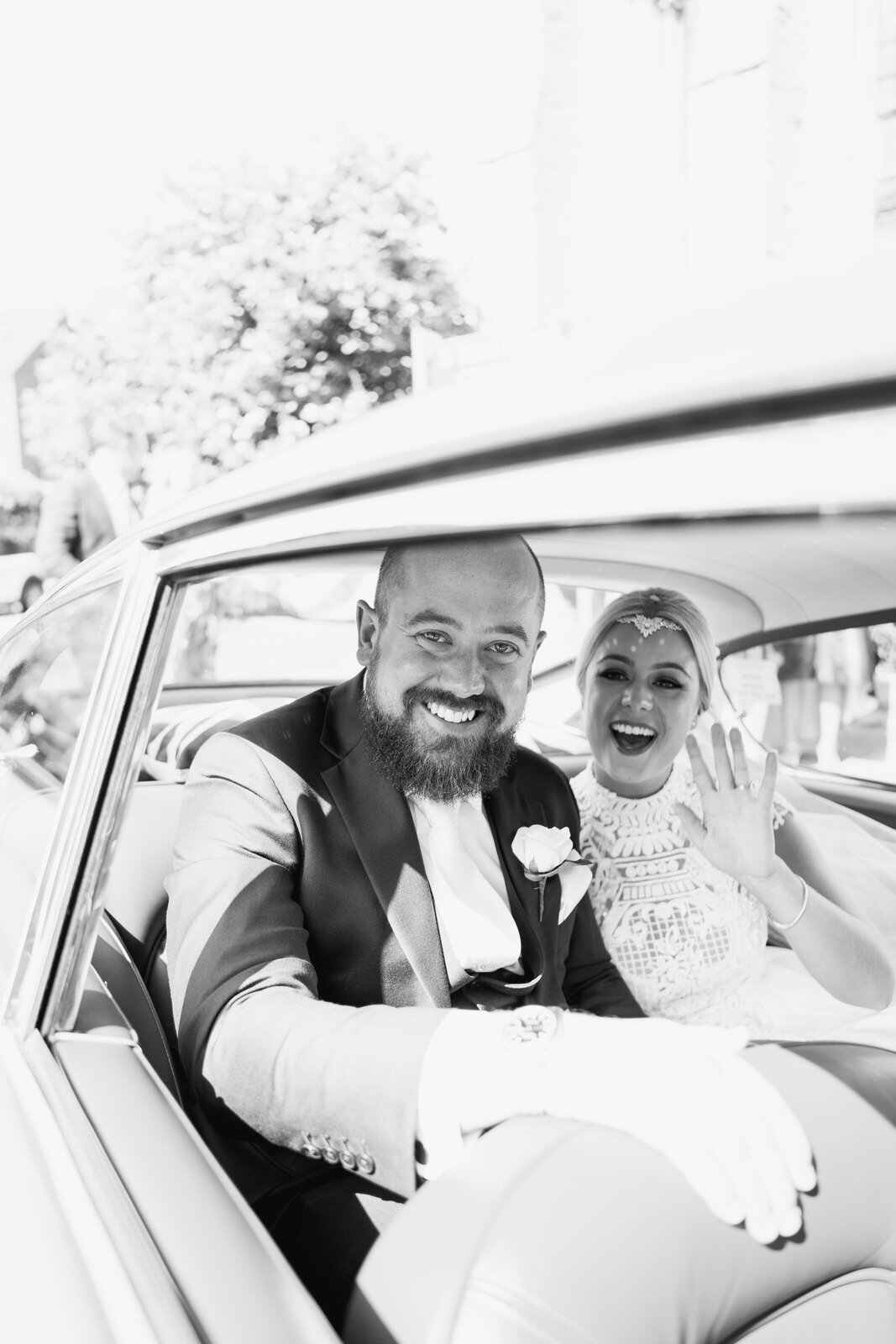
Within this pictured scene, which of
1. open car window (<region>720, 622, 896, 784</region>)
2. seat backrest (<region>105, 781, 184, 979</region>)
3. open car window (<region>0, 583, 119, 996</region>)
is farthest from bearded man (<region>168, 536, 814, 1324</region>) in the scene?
open car window (<region>720, 622, 896, 784</region>)

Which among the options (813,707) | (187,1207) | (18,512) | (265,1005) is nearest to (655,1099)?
(187,1207)

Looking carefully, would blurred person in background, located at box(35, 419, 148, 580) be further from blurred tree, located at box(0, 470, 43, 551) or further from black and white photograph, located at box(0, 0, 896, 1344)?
blurred tree, located at box(0, 470, 43, 551)

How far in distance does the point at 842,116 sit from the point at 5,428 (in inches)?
1312

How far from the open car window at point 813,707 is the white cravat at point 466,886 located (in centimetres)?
104

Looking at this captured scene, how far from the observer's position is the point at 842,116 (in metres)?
8.31

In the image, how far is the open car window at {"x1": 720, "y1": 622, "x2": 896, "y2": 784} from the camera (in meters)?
2.57

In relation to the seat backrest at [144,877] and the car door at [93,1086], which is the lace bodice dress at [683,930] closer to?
the seat backrest at [144,877]

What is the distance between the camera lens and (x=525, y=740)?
328 centimetres

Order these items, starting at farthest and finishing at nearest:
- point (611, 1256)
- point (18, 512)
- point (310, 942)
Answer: point (18, 512) → point (310, 942) → point (611, 1256)

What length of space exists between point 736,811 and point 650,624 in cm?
49

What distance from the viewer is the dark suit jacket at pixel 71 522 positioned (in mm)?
5445

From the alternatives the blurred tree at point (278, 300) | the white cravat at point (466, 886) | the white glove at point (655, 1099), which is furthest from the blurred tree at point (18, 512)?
the white glove at point (655, 1099)

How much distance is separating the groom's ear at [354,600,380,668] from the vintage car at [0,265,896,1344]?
0.20ft

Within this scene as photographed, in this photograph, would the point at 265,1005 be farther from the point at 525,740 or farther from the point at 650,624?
the point at 525,740
